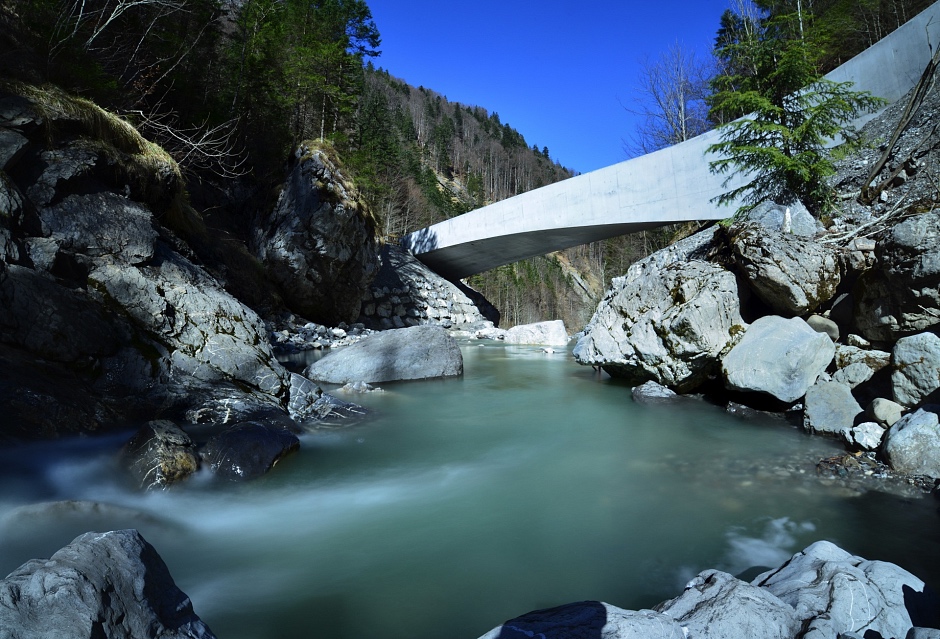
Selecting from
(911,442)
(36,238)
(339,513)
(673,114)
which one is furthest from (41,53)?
(673,114)

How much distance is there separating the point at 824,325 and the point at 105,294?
8.93m

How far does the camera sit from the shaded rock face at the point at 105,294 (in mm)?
5059

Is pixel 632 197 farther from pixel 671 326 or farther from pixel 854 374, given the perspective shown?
pixel 854 374

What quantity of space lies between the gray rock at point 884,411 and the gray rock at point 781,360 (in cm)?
92

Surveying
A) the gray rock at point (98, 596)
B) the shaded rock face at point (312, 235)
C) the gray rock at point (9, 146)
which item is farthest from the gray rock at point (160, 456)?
the shaded rock face at point (312, 235)

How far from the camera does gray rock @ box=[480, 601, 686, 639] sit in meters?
1.96

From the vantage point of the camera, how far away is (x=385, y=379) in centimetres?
920

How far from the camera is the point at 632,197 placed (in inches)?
620

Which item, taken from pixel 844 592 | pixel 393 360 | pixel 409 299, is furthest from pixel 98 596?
pixel 409 299

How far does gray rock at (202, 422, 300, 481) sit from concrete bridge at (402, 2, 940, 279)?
1280cm

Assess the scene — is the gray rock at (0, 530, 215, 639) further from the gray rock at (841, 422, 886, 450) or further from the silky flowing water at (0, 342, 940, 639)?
the gray rock at (841, 422, 886, 450)

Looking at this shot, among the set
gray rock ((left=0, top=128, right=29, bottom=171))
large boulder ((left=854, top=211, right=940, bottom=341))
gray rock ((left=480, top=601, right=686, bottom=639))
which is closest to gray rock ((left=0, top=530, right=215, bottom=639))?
gray rock ((left=480, top=601, right=686, bottom=639))

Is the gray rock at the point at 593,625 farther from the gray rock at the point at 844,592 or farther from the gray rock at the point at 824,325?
the gray rock at the point at 824,325

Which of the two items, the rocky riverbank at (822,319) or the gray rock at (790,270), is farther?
the gray rock at (790,270)
